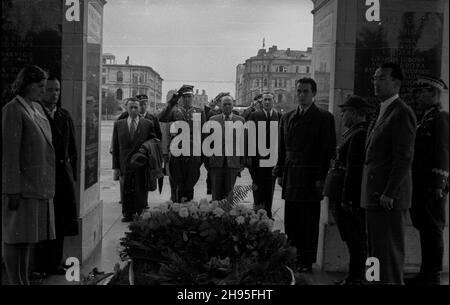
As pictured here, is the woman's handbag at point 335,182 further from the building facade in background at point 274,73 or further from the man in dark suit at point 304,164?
the building facade in background at point 274,73

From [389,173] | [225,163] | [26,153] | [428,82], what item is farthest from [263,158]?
[26,153]

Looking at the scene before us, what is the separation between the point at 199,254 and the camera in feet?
9.16

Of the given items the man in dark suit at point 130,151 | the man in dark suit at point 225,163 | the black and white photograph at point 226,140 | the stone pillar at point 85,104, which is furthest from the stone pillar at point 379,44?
the stone pillar at point 85,104

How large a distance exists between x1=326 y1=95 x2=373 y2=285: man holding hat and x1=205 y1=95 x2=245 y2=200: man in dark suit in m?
0.52

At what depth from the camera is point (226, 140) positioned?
304 cm

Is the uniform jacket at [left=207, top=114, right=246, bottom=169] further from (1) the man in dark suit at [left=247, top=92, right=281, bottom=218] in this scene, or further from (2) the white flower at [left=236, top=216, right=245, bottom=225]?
(2) the white flower at [left=236, top=216, right=245, bottom=225]

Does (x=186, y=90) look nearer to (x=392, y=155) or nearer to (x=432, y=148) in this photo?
(x=392, y=155)

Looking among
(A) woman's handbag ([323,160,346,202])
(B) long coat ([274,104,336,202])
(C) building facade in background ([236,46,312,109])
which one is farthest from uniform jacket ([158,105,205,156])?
(A) woman's handbag ([323,160,346,202])

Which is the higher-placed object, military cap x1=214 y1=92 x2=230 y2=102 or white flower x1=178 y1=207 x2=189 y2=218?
military cap x1=214 y1=92 x2=230 y2=102

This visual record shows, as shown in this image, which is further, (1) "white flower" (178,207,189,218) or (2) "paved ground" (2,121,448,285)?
(2) "paved ground" (2,121,448,285)

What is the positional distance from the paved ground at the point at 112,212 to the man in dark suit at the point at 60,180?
12 centimetres

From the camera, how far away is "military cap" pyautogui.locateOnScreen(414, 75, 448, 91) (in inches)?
116

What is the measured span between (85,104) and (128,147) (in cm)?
33
